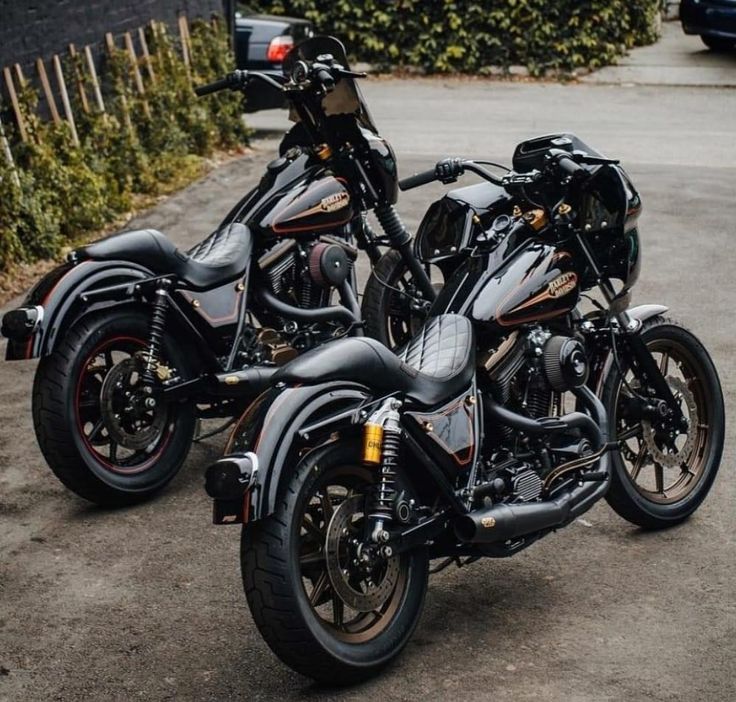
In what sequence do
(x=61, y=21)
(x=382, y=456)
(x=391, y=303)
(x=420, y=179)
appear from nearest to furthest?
(x=382, y=456)
(x=420, y=179)
(x=391, y=303)
(x=61, y=21)

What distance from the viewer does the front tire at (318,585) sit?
4137 mm

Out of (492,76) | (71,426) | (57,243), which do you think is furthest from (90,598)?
(492,76)

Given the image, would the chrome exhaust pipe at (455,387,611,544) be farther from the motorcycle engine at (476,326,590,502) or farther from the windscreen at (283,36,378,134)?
the windscreen at (283,36,378,134)

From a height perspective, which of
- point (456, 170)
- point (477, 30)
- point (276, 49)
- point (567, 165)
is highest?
point (567, 165)

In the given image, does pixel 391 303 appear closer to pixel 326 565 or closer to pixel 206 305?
pixel 206 305

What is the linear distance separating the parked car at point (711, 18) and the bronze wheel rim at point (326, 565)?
16.0 meters

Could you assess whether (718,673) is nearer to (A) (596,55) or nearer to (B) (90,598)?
(B) (90,598)

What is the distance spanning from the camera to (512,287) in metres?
4.96

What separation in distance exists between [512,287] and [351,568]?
117cm

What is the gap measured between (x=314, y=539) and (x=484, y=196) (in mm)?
1495

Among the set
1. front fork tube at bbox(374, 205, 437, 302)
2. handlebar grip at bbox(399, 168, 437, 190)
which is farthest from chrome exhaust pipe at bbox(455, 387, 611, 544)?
front fork tube at bbox(374, 205, 437, 302)

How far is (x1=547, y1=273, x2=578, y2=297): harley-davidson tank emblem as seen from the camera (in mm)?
5059

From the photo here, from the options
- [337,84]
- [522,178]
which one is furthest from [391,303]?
[522,178]

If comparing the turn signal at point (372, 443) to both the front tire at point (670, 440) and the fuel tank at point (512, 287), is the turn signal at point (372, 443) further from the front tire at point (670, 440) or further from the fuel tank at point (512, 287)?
the front tire at point (670, 440)
